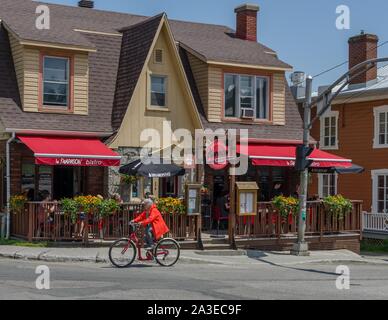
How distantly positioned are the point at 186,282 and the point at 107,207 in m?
6.95

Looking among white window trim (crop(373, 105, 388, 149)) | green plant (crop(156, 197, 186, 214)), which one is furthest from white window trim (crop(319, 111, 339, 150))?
green plant (crop(156, 197, 186, 214))

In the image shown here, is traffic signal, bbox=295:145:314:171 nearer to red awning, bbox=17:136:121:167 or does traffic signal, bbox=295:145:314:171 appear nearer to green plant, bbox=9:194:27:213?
red awning, bbox=17:136:121:167

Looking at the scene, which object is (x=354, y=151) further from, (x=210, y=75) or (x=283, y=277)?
(x=283, y=277)

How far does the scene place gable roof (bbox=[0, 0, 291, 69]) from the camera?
24.5 m

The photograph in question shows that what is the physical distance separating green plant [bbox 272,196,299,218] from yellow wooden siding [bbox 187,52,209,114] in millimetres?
4668

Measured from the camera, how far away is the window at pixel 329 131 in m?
36.8

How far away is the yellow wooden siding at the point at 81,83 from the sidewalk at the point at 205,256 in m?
5.42

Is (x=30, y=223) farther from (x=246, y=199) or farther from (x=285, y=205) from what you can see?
(x=285, y=205)

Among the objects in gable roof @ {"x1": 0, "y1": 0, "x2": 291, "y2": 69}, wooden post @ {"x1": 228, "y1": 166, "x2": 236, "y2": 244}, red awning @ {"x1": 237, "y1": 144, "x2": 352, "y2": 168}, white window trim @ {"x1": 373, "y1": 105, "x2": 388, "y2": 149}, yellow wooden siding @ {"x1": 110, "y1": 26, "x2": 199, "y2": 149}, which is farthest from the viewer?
white window trim @ {"x1": 373, "y1": 105, "x2": 388, "y2": 149}

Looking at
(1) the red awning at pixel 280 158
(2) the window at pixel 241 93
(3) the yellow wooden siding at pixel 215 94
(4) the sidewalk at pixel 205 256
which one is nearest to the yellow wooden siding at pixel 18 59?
(4) the sidewalk at pixel 205 256

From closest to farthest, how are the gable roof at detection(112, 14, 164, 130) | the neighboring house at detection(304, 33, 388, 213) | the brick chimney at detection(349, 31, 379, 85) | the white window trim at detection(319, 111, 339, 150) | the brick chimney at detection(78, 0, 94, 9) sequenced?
1. the gable roof at detection(112, 14, 164, 130)
2. the brick chimney at detection(78, 0, 94, 9)
3. the neighboring house at detection(304, 33, 388, 213)
4. the brick chimney at detection(349, 31, 379, 85)
5. the white window trim at detection(319, 111, 339, 150)

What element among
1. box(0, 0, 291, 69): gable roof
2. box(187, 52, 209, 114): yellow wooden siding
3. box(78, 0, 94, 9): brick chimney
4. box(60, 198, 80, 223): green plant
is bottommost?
box(60, 198, 80, 223): green plant

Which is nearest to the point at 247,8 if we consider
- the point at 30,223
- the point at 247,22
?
the point at 247,22

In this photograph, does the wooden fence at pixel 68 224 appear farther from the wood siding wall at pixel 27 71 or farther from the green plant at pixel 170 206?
the wood siding wall at pixel 27 71
